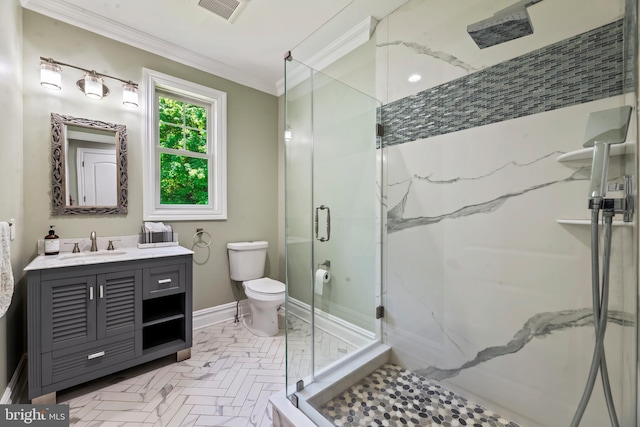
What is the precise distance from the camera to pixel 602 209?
0.96m

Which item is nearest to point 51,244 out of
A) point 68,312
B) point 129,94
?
point 68,312

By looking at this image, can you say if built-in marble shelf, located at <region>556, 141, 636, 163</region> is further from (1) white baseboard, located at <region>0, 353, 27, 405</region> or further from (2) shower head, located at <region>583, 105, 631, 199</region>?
(1) white baseboard, located at <region>0, 353, 27, 405</region>

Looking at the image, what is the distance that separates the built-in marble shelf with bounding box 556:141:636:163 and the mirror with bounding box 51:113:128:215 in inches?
110

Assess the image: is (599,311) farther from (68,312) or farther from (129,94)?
(129,94)

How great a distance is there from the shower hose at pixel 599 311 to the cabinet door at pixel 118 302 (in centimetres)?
236

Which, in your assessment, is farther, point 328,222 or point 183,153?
point 183,153

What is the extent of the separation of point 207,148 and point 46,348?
188 centimetres

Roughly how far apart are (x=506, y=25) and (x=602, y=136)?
0.68m

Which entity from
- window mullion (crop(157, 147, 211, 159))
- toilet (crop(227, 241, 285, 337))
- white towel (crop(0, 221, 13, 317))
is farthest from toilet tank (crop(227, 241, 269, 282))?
white towel (crop(0, 221, 13, 317))

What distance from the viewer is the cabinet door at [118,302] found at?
5.22ft

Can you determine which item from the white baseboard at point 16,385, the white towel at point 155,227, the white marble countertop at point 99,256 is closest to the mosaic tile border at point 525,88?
the white marble countertop at point 99,256

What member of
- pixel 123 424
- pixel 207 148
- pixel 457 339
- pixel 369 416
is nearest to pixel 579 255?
pixel 457 339

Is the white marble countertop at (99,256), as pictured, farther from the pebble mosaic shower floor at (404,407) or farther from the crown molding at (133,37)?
the crown molding at (133,37)

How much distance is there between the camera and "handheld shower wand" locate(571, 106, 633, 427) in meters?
0.96
